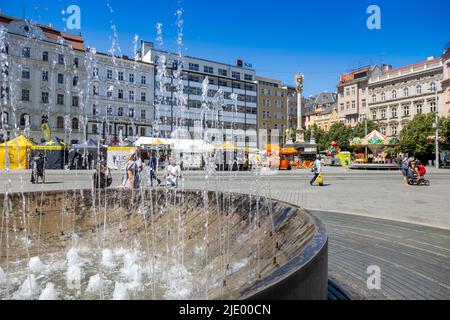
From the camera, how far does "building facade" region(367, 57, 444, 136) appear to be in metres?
60.0

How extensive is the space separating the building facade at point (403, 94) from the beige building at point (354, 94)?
6.99 feet

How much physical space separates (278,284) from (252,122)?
75.5 m

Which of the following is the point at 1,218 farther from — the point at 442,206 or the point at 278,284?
the point at 442,206

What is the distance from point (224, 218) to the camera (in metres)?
5.29

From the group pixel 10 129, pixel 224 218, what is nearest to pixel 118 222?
pixel 224 218

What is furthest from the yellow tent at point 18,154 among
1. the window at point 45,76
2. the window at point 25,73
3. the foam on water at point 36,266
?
the foam on water at point 36,266

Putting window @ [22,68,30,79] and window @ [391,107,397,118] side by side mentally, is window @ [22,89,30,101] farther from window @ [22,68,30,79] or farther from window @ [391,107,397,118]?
window @ [391,107,397,118]

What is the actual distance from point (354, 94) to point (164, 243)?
257 ft

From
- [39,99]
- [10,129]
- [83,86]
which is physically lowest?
[10,129]

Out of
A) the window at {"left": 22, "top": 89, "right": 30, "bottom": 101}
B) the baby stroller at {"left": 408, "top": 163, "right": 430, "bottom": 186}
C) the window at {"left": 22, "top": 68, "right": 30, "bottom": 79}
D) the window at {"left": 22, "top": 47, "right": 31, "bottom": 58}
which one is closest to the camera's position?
the baby stroller at {"left": 408, "top": 163, "right": 430, "bottom": 186}

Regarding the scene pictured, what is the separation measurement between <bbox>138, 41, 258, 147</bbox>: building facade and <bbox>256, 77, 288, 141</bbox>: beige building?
2.82 metres

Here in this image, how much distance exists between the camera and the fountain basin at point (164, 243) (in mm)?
3229

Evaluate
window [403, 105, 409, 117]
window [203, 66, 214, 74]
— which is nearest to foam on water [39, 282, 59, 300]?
window [203, 66, 214, 74]

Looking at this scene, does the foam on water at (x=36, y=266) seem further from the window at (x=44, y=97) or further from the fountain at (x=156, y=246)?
the window at (x=44, y=97)
